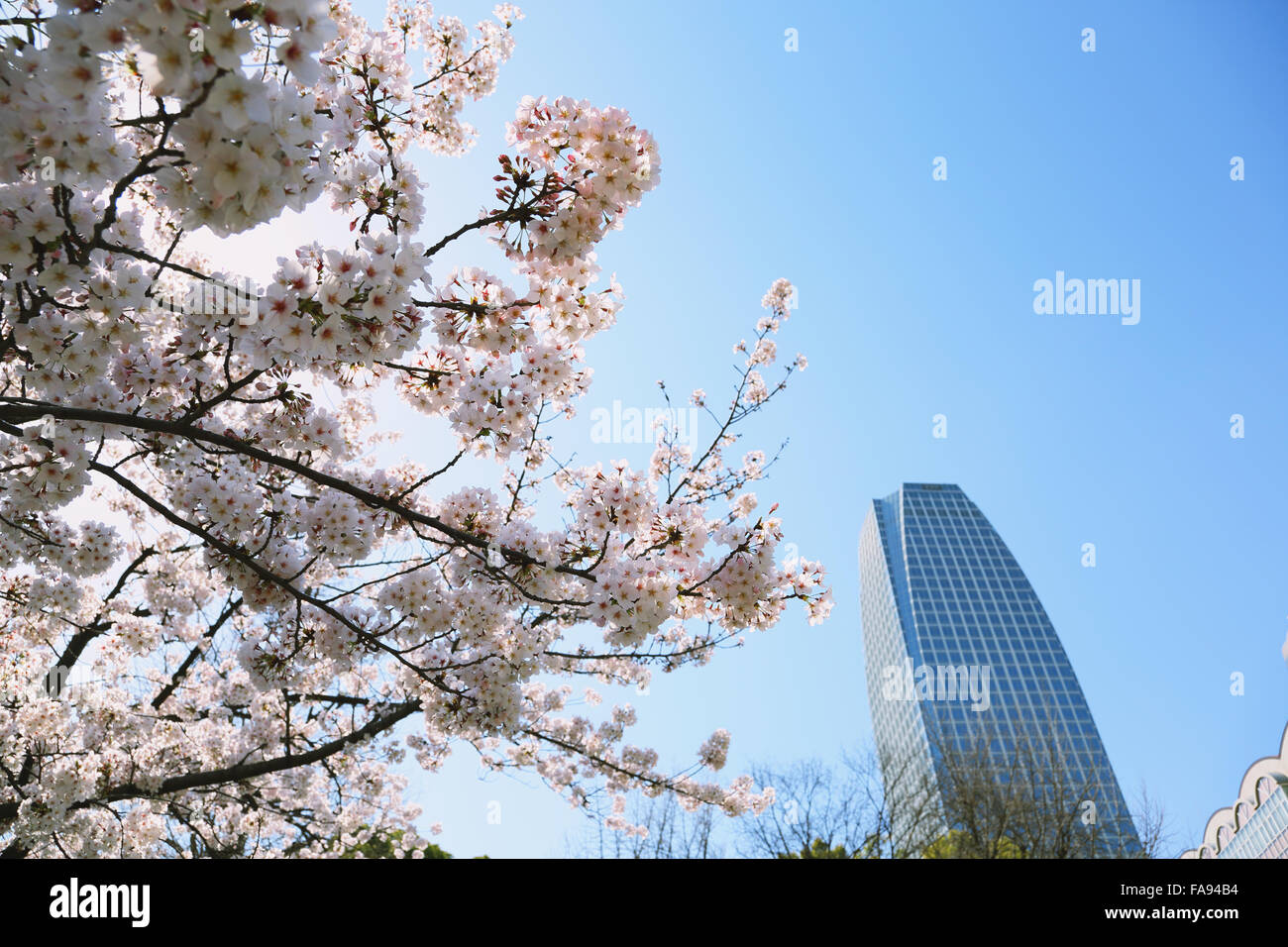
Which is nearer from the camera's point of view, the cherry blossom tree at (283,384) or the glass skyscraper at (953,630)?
the cherry blossom tree at (283,384)

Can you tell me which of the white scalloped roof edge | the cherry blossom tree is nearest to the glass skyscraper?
the white scalloped roof edge

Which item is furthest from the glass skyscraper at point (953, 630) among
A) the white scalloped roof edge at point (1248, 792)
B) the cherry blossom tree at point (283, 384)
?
the cherry blossom tree at point (283, 384)

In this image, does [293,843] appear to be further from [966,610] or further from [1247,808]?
[966,610]

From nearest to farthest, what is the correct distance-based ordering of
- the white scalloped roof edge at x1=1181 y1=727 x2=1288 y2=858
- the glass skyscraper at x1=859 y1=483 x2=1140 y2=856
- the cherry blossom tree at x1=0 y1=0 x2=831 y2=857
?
1. the cherry blossom tree at x1=0 y1=0 x2=831 y2=857
2. the white scalloped roof edge at x1=1181 y1=727 x2=1288 y2=858
3. the glass skyscraper at x1=859 y1=483 x2=1140 y2=856

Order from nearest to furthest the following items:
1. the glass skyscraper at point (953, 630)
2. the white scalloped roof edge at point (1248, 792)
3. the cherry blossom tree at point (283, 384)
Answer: the cherry blossom tree at point (283, 384) < the white scalloped roof edge at point (1248, 792) < the glass skyscraper at point (953, 630)

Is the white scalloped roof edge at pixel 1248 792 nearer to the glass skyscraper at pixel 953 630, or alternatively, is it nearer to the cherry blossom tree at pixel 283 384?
the cherry blossom tree at pixel 283 384

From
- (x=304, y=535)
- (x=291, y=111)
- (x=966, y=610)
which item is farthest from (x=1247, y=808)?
(x=966, y=610)

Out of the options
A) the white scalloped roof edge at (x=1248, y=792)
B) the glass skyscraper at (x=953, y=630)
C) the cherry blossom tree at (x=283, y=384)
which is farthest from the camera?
the glass skyscraper at (x=953, y=630)

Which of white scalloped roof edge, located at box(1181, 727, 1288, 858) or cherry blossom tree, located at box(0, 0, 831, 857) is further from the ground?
cherry blossom tree, located at box(0, 0, 831, 857)

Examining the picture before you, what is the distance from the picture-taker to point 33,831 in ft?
15.8

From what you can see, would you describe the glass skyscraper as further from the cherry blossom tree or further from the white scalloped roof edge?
the cherry blossom tree

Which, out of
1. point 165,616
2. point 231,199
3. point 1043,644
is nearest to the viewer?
point 231,199
